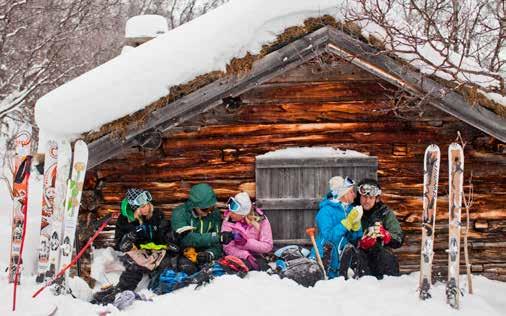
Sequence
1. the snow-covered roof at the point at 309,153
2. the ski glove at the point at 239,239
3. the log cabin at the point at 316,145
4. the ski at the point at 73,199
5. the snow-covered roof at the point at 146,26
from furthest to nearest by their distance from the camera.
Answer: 1. the snow-covered roof at the point at 146,26
2. the snow-covered roof at the point at 309,153
3. the log cabin at the point at 316,145
4. the ski glove at the point at 239,239
5. the ski at the point at 73,199

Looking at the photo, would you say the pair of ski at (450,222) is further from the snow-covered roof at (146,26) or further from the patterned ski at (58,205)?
the snow-covered roof at (146,26)

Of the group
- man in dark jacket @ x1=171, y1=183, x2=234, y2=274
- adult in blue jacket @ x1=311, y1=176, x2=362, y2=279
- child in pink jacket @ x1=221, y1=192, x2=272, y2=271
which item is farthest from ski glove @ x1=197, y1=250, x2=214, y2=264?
adult in blue jacket @ x1=311, y1=176, x2=362, y2=279

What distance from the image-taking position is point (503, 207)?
7.59 meters

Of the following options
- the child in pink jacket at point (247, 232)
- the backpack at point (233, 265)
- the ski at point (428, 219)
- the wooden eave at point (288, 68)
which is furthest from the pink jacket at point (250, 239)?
the ski at point (428, 219)

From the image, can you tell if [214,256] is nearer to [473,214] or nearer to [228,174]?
[228,174]

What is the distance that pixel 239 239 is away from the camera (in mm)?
6922

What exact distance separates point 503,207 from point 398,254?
156 cm

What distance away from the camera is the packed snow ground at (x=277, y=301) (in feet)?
18.3

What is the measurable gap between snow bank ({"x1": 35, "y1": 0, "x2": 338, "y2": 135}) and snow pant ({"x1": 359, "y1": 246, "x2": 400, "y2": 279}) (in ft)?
9.09

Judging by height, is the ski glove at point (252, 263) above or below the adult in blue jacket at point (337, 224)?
below

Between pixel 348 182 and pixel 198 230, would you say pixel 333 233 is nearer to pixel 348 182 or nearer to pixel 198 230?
pixel 348 182

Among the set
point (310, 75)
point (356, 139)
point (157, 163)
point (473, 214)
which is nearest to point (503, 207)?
point (473, 214)

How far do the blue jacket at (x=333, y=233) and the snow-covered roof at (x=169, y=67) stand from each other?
6.47 feet

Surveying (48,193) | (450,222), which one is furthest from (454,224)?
(48,193)
